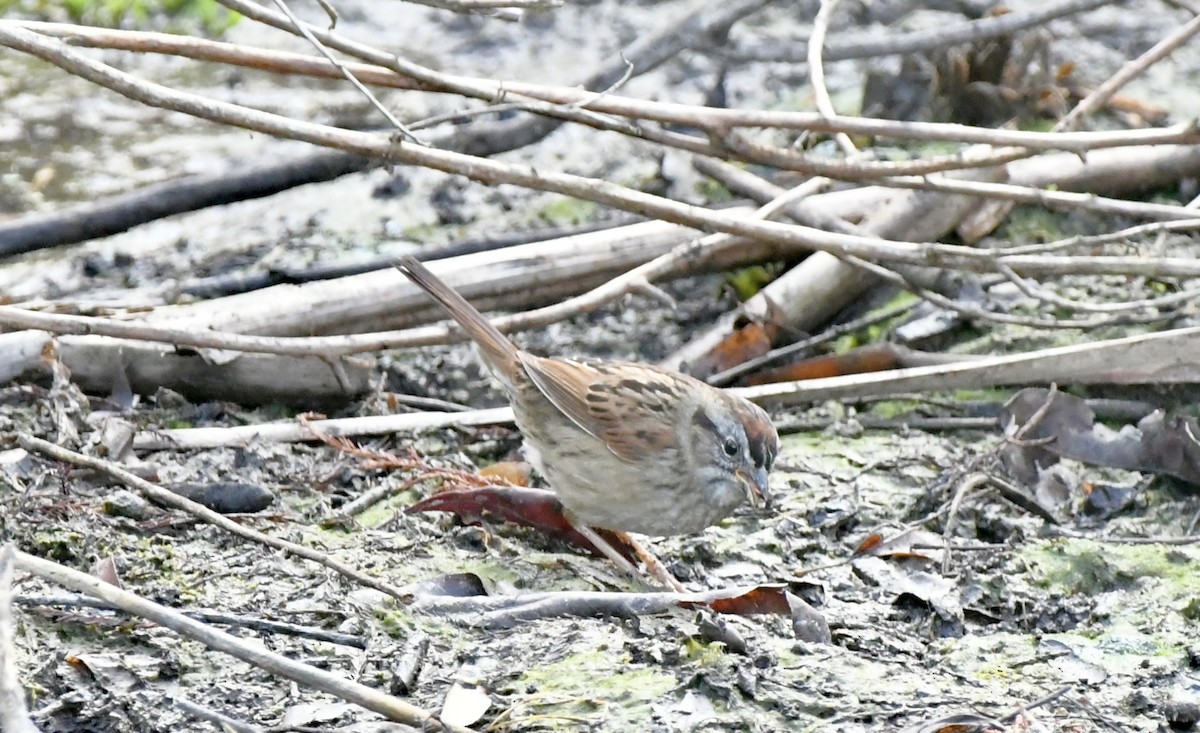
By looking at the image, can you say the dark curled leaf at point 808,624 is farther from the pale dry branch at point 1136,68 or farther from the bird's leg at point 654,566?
the pale dry branch at point 1136,68

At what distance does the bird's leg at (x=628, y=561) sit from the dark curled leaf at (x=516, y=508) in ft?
0.07

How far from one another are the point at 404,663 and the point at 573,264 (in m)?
2.50

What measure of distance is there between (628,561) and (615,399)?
0.50 metres

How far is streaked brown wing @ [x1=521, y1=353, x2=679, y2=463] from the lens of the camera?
14.8ft

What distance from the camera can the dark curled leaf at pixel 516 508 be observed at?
4.39 meters

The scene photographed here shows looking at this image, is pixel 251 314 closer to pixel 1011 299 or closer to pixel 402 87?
pixel 402 87

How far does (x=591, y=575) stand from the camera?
14.0ft

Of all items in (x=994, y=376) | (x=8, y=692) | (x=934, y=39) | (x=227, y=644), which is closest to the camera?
(x=8, y=692)

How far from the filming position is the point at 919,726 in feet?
10.5

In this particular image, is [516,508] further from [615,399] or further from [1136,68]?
[1136,68]

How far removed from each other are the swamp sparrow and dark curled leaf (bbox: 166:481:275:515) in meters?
0.81

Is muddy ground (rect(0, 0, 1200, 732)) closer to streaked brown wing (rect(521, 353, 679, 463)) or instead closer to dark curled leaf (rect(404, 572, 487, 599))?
dark curled leaf (rect(404, 572, 487, 599))

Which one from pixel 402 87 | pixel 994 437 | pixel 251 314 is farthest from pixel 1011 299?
pixel 251 314

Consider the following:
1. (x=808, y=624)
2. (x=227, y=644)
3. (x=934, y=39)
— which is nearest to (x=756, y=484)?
(x=808, y=624)
